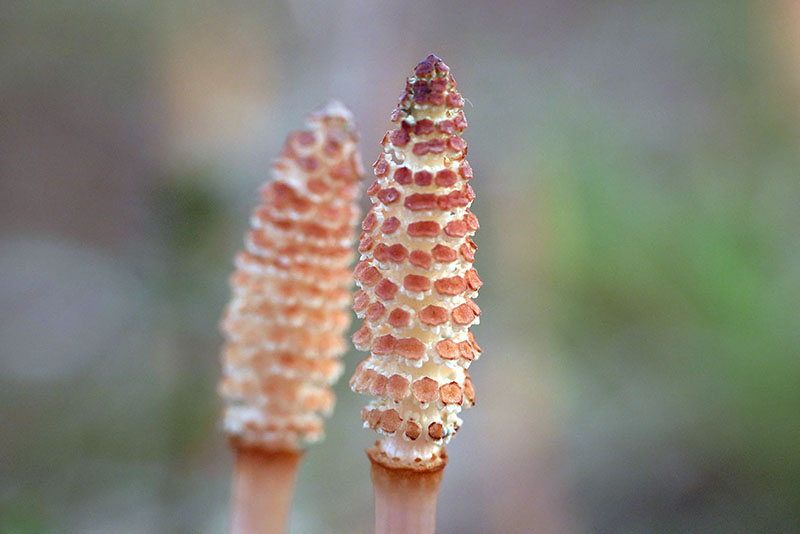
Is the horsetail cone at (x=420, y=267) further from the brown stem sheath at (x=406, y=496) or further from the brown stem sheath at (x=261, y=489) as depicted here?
the brown stem sheath at (x=261, y=489)

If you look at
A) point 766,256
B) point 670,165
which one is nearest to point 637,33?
point 670,165

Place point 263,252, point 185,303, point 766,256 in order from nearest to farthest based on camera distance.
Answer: point 263,252, point 766,256, point 185,303

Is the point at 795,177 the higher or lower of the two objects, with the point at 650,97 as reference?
lower

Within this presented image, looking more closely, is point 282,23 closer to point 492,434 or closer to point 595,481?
point 492,434

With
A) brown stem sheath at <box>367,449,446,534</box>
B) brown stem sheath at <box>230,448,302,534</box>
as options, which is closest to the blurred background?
brown stem sheath at <box>230,448,302,534</box>

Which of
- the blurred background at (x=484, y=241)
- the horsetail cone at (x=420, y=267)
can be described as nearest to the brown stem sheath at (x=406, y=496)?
the horsetail cone at (x=420, y=267)

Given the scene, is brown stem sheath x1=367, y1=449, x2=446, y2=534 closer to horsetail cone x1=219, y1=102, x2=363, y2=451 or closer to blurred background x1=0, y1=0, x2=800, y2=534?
horsetail cone x1=219, y1=102, x2=363, y2=451

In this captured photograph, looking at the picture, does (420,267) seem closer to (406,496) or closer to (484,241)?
(406,496)

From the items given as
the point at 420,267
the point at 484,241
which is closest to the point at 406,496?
the point at 420,267
